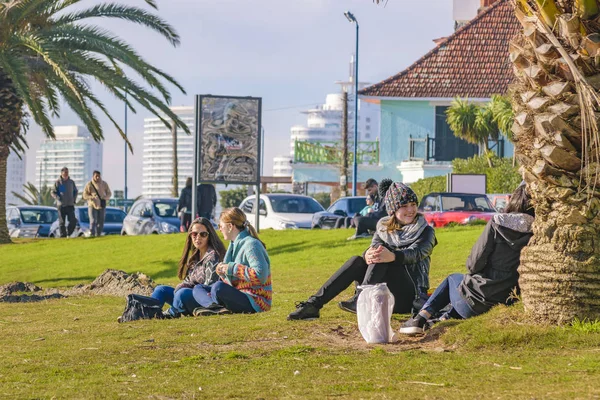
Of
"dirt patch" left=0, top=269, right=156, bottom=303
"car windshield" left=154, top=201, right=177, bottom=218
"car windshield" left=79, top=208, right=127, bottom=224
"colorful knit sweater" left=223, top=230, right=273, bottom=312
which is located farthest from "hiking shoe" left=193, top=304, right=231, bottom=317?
"car windshield" left=79, top=208, right=127, bottom=224

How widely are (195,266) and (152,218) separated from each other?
20.3 metres

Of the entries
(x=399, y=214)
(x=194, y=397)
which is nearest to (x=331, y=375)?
(x=194, y=397)

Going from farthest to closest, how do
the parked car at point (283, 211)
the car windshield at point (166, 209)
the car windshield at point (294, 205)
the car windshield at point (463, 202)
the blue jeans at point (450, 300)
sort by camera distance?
the car windshield at point (166, 209), the car windshield at point (294, 205), the parked car at point (283, 211), the car windshield at point (463, 202), the blue jeans at point (450, 300)

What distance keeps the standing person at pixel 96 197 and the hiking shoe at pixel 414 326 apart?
65.7 ft

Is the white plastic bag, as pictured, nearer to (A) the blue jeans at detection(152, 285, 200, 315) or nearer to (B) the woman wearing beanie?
(B) the woman wearing beanie

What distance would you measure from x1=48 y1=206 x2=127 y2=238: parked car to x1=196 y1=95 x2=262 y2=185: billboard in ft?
26.8

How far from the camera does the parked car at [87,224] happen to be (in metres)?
33.8

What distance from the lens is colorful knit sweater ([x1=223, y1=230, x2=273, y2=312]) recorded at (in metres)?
10.5

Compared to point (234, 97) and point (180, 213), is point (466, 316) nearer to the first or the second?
point (234, 97)

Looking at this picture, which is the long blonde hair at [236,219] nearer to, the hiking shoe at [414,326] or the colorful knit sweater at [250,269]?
the colorful knit sweater at [250,269]

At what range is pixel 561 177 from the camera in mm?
8125

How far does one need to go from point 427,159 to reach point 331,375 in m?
43.7

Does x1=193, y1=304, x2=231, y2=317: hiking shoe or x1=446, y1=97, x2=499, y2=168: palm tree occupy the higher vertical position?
x1=446, y1=97, x2=499, y2=168: palm tree

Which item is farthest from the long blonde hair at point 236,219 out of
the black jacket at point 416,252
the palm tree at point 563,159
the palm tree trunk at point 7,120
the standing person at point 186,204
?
the palm tree trunk at point 7,120
